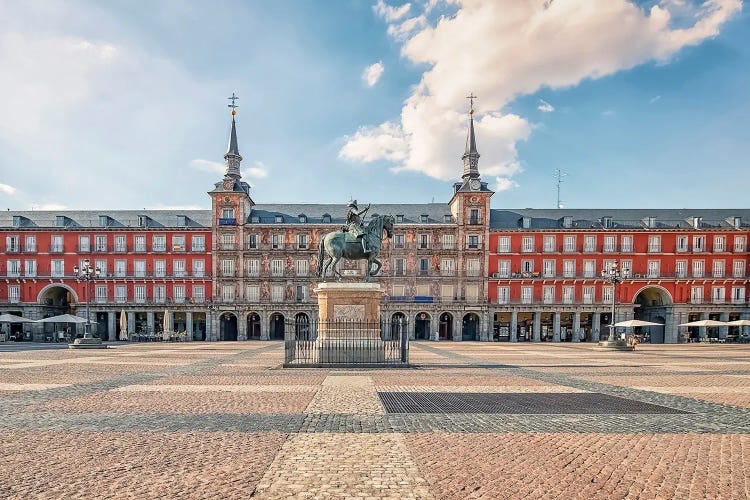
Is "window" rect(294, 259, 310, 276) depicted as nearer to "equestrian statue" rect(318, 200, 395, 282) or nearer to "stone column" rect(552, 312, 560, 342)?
"stone column" rect(552, 312, 560, 342)

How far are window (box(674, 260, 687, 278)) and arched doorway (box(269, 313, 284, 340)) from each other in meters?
44.8

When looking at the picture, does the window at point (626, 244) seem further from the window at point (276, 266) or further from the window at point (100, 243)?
the window at point (100, 243)

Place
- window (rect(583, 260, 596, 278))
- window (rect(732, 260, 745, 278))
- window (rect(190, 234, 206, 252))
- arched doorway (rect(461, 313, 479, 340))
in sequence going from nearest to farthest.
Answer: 1. window (rect(732, 260, 745, 278))
2. window (rect(583, 260, 596, 278))
3. window (rect(190, 234, 206, 252))
4. arched doorway (rect(461, 313, 479, 340))

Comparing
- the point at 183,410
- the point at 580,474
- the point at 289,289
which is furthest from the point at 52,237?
the point at 580,474

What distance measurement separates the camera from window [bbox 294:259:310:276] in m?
50.0

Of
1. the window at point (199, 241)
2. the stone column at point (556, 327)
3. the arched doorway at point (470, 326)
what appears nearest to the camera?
the stone column at point (556, 327)

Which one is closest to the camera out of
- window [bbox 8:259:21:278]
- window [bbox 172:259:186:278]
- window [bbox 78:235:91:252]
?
window [bbox 8:259:21:278]

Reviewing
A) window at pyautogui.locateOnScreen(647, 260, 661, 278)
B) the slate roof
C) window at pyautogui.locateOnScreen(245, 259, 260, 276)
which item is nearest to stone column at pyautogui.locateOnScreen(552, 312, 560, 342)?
the slate roof

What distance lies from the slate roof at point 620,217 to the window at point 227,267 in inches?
1208

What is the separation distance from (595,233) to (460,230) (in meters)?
15.1

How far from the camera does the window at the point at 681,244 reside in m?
48.2

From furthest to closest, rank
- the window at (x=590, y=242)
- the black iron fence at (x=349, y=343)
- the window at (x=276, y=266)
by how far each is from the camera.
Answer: the window at (x=276, y=266), the window at (x=590, y=242), the black iron fence at (x=349, y=343)

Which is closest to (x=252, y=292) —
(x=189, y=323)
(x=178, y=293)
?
(x=189, y=323)

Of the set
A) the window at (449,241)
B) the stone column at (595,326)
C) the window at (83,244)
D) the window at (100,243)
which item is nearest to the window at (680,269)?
the stone column at (595,326)
